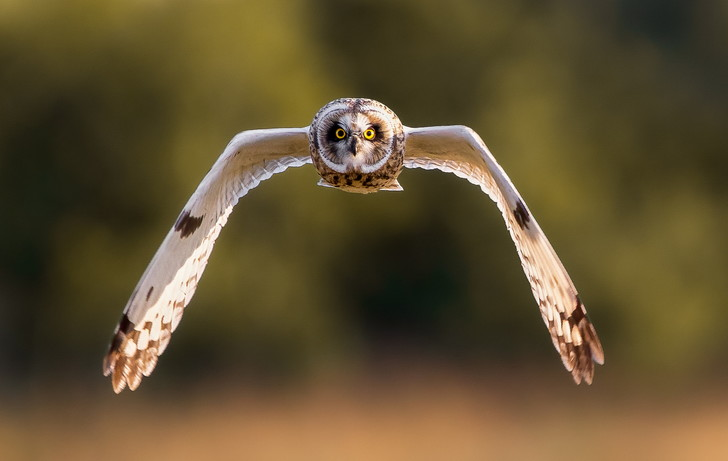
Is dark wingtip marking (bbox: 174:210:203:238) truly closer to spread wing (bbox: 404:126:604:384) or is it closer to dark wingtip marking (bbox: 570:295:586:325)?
spread wing (bbox: 404:126:604:384)

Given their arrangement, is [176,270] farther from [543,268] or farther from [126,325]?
[543,268]

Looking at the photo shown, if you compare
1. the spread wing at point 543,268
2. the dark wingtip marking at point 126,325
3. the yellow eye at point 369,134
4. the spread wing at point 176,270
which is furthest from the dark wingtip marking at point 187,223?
the spread wing at point 543,268

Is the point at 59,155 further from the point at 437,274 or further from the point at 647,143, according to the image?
the point at 647,143

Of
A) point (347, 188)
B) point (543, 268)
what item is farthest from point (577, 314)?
point (347, 188)

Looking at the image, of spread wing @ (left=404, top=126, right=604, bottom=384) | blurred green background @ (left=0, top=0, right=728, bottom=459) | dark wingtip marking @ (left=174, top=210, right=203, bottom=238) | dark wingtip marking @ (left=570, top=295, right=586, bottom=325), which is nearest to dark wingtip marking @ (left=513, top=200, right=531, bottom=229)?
spread wing @ (left=404, top=126, right=604, bottom=384)

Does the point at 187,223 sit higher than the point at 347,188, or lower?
lower

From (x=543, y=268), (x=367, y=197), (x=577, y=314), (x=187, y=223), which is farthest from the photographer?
(x=367, y=197)

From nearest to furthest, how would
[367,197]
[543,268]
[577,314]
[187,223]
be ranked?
[577,314] → [543,268] → [187,223] → [367,197]
